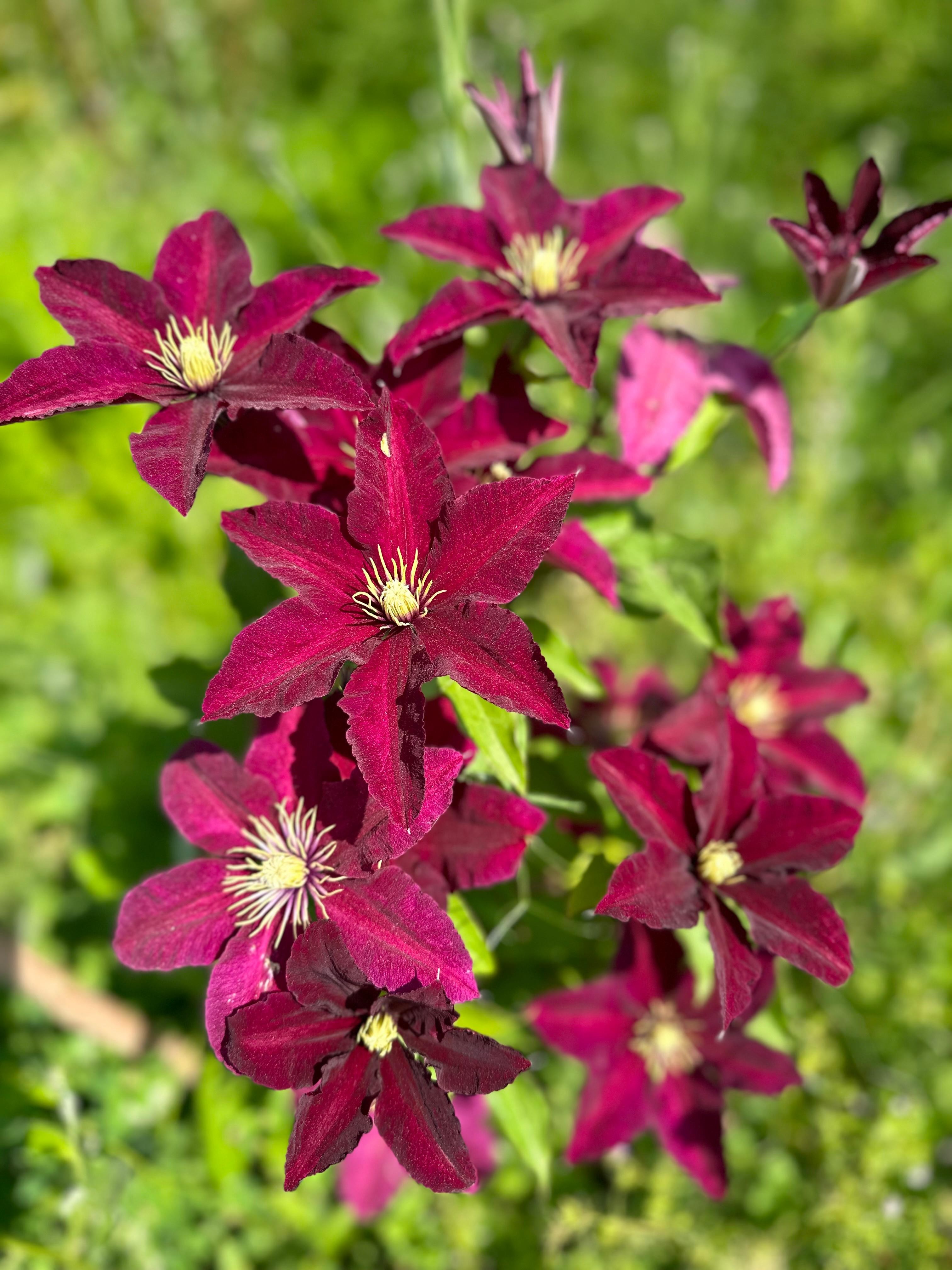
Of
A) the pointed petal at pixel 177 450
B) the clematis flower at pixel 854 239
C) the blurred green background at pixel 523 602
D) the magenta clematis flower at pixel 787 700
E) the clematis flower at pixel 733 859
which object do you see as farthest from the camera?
the blurred green background at pixel 523 602

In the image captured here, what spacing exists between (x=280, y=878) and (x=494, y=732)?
252 mm

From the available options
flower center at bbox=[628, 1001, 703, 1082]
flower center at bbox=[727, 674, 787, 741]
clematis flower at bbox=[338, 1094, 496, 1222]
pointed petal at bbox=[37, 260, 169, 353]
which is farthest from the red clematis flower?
clematis flower at bbox=[338, 1094, 496, 1222]

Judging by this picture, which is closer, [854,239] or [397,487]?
[397,487]

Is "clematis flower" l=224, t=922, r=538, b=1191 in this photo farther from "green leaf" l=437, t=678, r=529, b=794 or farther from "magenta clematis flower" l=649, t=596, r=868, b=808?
"magenta clematis flower" l=649, t=596, r=868, b=808

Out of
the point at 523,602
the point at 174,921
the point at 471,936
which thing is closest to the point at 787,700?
the point at 523,602

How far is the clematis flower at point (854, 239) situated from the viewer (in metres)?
Answer: 1.05

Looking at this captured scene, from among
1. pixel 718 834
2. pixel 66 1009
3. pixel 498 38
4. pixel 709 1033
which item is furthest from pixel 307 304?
pixel 498 38

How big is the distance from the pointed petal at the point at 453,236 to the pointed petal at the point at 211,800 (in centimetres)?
61

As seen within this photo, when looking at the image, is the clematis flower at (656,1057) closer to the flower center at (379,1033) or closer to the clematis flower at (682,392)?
the flower center at (379,1033)

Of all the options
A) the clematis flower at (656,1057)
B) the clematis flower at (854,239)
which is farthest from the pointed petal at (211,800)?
the clematis flower at (854,239)

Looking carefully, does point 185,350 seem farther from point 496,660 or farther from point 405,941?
point 405,941

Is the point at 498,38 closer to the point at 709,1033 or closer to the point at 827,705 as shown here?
the point at 827,705

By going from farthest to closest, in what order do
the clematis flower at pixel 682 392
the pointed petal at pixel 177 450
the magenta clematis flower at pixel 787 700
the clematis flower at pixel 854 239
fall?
the magenta clematis flower at pixel 787 700
the clematis flower at pixel 682 392
the clematis flower at pixel 854 239
the pointed petal at pixel 177 450

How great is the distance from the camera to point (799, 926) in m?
1.00
